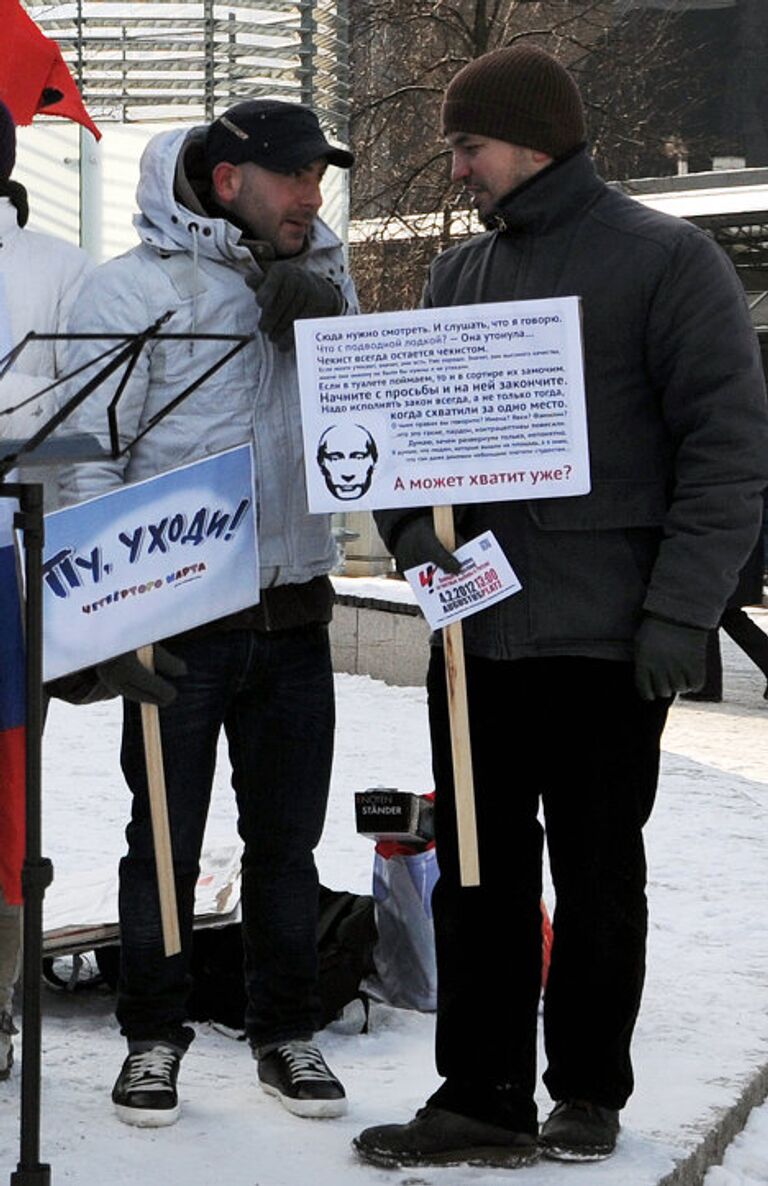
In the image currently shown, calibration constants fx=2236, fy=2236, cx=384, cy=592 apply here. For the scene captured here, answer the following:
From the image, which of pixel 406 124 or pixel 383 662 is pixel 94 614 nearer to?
pixel 383 662

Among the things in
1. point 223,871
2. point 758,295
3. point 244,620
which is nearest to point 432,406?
point 244,620

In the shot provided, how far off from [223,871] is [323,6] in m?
7.57

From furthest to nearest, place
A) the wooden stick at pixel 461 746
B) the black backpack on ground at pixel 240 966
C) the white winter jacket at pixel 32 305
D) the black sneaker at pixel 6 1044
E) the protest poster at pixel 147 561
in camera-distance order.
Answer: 1. the black backpack on ground at pixel 240 966
2. the black sneaker at pixel 6 1044
3. the white winter jacket at pixel 32 305
4. the wooden stick at pixel 461 746
5. the protest poster at pixel 147 561

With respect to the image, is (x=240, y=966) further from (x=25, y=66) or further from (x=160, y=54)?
(x=160, y=54)

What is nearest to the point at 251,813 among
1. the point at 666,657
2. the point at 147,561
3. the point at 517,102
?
the point at 147,561

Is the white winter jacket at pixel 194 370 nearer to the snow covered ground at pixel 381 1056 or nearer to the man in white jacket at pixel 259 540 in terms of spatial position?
the man in white jacket at pixel 259 540

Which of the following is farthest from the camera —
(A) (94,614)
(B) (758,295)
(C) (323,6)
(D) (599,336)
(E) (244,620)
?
(B) (758,295)

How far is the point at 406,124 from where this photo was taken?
21.7m

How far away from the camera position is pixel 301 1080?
4.18 m

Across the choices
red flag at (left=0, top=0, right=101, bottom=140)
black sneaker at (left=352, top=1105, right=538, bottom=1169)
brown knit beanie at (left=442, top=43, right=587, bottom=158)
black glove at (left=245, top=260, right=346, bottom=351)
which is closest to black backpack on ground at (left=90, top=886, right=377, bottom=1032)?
black sneaker at (left=352, top=1105, right=538, bottom=1169)

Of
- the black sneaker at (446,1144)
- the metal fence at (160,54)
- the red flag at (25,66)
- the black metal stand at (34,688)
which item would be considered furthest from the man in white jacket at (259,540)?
the metal fence at (160,54)

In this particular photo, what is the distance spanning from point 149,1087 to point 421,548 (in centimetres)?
111

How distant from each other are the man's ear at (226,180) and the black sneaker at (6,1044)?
5.31 ft

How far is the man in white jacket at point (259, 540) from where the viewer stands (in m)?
4.05
